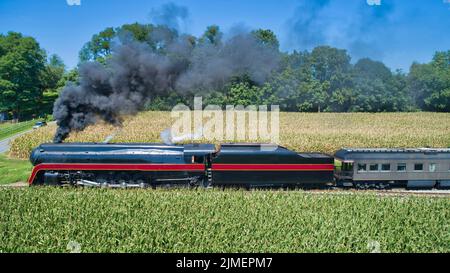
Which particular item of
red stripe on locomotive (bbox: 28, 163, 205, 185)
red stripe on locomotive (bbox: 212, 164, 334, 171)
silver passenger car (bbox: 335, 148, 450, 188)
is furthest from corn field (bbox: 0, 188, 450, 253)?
silver passenger car (bbox: 335, 148, 450, 188)

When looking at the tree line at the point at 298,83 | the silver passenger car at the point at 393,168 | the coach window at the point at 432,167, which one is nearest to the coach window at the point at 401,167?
the silver passenger car at the point at 393,168

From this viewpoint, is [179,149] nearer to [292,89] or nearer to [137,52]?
[137,52]

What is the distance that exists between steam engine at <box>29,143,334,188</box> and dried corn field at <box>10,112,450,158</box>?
4957mm

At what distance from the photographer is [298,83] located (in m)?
47.7

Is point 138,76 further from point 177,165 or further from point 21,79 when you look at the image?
point 21,79

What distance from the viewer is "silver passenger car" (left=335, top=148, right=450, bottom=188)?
19.2 m

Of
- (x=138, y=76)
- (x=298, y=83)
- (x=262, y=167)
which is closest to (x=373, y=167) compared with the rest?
(x=262, y=167)

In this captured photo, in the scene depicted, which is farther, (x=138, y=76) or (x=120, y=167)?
(x=138, y=76)

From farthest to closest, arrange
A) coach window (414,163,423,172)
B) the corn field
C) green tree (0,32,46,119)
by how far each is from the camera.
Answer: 1. green tree (0,32,46,119)
2. coach window (414,163,423,172)
3. the corn field

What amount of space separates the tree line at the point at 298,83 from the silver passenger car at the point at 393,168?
20.4 m

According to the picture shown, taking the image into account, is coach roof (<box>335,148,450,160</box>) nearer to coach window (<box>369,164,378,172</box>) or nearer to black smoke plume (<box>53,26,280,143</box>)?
coach window (<box>369,164,378,172</box>)

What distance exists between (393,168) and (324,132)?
683 inches

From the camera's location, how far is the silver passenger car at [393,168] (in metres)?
19.2

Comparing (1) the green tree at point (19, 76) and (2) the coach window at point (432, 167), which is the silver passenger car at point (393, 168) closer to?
(2) the coach window at point (432, 167)
